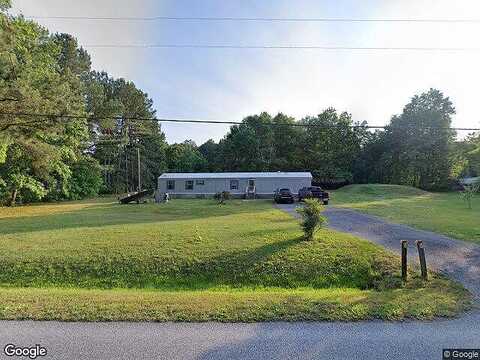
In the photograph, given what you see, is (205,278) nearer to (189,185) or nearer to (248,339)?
(248,339)

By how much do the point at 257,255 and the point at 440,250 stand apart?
19.0 ft

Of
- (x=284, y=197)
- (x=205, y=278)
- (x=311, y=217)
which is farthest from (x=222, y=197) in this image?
(x=205, y=278)

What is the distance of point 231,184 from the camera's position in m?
38.2

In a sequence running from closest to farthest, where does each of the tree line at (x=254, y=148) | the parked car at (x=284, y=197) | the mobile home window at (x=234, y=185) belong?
1. the parked car at (x=284, y=197)
2. the mobile home window at (x=234, y=185)
3. the tree line at (x=254, y=148)

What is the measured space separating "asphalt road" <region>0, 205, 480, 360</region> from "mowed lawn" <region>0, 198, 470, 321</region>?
0.32 meters

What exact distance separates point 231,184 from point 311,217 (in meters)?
27.2

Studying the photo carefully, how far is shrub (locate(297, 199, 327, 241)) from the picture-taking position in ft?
36.4

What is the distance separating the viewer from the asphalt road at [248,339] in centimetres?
421

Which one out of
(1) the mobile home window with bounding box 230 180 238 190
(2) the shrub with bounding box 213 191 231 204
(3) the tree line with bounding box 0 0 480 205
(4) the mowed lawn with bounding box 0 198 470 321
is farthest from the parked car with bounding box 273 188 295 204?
(4) the mowed lawn with bounding box 0 198 470 321

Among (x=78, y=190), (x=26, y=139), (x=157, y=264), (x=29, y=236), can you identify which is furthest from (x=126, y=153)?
(x=157, y=264)

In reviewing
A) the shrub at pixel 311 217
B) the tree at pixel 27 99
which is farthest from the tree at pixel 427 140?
the tree at pixel 27 99

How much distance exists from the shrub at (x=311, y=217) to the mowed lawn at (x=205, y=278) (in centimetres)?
36

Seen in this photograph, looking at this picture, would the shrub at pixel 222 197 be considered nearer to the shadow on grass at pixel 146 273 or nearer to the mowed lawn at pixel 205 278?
the mowed lawn at pixel 205 278

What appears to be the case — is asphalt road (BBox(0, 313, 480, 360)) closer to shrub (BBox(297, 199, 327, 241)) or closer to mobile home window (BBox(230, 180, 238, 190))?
shrub (BBox(297, 199, 327, 241))
